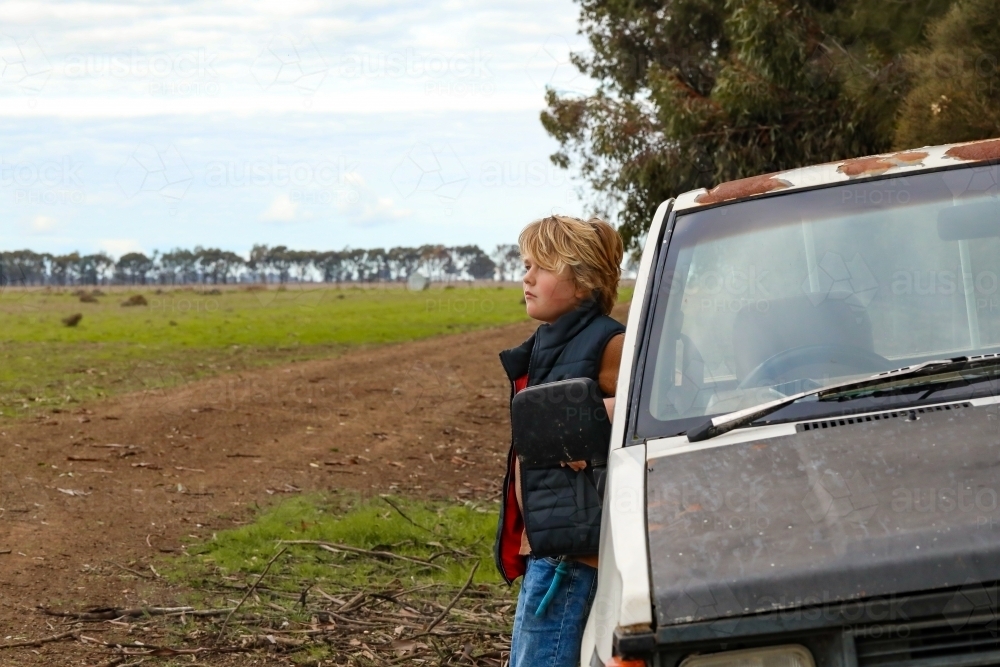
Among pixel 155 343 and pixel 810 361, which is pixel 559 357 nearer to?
pixel 810 361

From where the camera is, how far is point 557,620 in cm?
342

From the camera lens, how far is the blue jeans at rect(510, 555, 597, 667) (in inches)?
134

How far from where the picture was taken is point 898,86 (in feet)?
56.1

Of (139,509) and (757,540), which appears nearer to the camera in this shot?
(757,540)

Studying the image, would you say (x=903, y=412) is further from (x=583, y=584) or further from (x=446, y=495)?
(x=446, y=495)

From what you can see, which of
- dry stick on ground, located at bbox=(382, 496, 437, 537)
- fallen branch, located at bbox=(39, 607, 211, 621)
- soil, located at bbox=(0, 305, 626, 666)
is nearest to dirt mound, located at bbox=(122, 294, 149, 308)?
soil, located at bbox=(0, 305, 626, 666)

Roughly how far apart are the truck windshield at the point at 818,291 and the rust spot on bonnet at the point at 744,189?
4 centimetres

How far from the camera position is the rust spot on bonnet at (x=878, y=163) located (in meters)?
3.75

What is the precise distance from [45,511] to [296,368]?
11.7 m

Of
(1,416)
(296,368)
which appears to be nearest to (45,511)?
(1,416)

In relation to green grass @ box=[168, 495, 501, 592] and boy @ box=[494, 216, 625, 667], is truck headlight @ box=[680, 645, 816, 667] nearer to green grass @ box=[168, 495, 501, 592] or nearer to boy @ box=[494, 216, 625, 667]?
Answer: boy @ box=[494, 216, 625, 667]

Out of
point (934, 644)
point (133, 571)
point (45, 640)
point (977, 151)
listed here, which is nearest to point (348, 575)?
point (133, 571)

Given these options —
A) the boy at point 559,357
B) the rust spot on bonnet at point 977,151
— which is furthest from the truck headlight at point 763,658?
the rust spot on bonnet at point 977,151

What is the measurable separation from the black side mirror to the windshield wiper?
0.27 m
